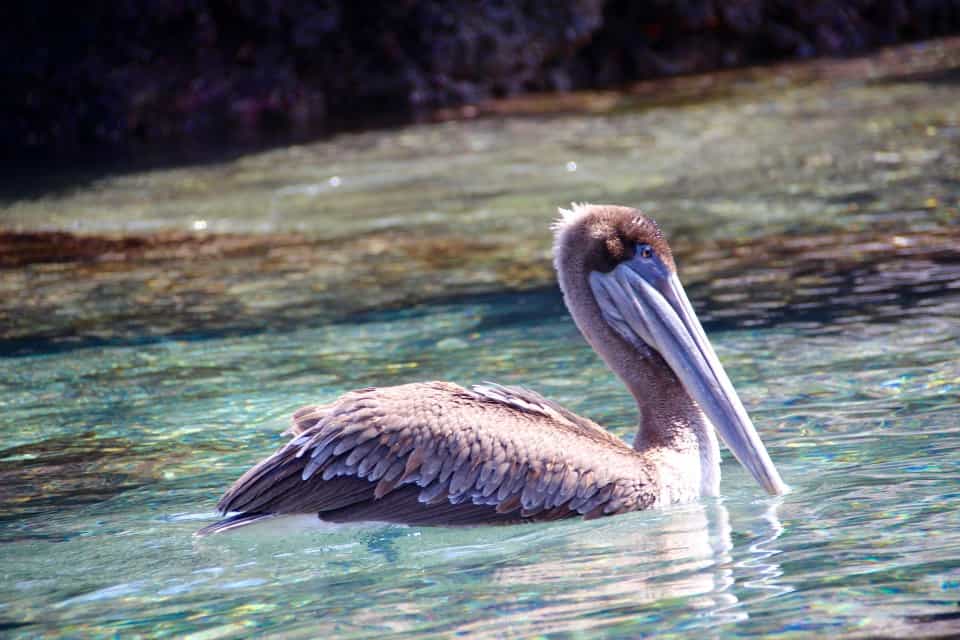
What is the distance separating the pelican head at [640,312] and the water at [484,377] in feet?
1.23

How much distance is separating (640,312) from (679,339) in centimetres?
17

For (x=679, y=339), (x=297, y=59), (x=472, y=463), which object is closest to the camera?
(x=472, y=463)

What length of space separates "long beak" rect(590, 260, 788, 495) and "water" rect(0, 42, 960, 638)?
21 centimetres

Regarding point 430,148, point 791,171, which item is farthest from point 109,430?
point 430,148

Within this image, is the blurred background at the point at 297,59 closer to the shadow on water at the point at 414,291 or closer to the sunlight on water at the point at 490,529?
the shadow on water at the point at 414,291

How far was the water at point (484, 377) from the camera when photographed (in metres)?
3.95

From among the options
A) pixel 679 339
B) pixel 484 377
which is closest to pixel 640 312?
pixel 679 339

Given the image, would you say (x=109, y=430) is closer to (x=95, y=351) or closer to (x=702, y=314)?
(x=95, y=351)

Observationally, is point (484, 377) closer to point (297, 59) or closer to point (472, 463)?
point (472, 463)

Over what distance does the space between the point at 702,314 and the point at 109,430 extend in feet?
10.1

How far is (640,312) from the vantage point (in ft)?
16.5

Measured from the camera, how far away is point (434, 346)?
7.15 meters

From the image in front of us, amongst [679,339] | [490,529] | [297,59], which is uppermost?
[297,59]

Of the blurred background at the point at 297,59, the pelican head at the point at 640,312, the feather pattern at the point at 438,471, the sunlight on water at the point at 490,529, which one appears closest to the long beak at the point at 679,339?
the pelican head at the point at 640,312
